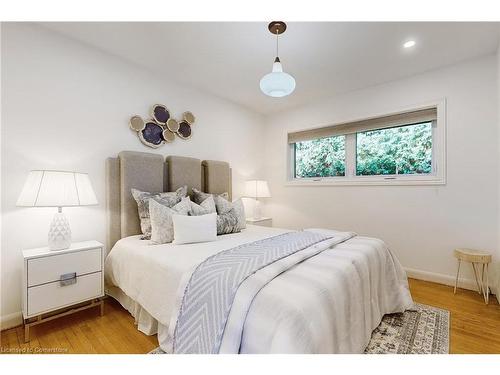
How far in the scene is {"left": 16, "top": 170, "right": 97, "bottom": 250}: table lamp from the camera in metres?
1.69

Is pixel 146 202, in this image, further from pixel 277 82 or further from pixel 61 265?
pixel 277 82

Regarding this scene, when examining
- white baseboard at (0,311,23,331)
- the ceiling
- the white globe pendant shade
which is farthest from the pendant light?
white baseboard at (0,311,23,331)

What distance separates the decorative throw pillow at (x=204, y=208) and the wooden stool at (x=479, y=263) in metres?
2.48

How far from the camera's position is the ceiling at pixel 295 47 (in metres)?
1.99

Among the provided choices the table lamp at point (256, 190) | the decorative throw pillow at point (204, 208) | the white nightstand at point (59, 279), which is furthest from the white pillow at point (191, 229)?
the table lamp at point (256, 190)

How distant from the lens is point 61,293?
1781mm

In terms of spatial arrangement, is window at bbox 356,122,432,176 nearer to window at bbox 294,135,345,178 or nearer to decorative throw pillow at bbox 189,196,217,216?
window at bbox 294,135,345,178

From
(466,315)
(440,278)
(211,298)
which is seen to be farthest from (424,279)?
(211,298)

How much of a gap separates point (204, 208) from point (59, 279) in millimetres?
1255
